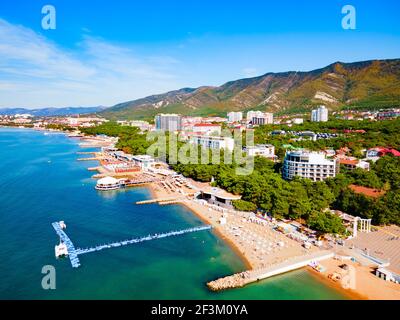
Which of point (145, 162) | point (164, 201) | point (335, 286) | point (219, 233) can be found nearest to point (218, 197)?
point (164, 201)

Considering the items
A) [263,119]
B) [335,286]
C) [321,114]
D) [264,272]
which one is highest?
[321,114]

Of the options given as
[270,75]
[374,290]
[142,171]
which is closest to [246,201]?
[374,290]

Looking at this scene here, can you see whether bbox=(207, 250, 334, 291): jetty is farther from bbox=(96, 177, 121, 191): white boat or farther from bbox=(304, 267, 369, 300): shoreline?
bbox=(96, 177, 121, 191): white boat

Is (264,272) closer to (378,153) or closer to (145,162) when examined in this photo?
(145,162)

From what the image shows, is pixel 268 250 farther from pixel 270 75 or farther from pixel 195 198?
pixel 270 75

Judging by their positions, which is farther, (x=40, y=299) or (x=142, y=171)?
(x=142, y=171)

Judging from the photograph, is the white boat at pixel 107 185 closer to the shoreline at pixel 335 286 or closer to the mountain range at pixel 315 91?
the shoreline at pixel 335 286
